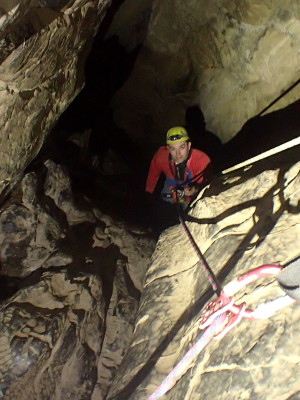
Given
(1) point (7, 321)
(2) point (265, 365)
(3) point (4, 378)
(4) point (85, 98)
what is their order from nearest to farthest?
1. (2) point (265, 365)
2. (3) point (4, 378)
3. (1) point (7, 321)
4. (4) point (85, 98)

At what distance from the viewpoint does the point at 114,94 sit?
5.95 m

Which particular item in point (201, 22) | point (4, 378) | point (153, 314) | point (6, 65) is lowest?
point (153, 314)

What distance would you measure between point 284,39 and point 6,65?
3489 millimetres

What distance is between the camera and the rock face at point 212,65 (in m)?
4.22

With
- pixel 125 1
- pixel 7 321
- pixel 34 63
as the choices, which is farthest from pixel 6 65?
pixel 125 1

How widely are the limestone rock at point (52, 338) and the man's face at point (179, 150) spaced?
1682 millimetres

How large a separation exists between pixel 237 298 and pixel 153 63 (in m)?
4.59

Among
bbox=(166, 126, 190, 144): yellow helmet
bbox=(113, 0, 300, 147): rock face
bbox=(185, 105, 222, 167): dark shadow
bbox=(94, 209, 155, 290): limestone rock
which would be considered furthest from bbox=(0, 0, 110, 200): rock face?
bbox=(185, 105, 222, 167): dark shadow

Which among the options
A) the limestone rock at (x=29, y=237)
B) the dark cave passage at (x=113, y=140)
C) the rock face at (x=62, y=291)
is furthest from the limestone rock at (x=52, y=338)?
the dark cave passage at (x=113, y=140)

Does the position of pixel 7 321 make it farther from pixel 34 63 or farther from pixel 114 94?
pixel 114 94

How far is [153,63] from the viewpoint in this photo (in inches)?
214

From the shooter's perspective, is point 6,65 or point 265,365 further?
point 6,65

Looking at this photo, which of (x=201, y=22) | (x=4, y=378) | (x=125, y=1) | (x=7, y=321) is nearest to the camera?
(x=4, y=378)

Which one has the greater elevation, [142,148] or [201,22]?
[201,22]
